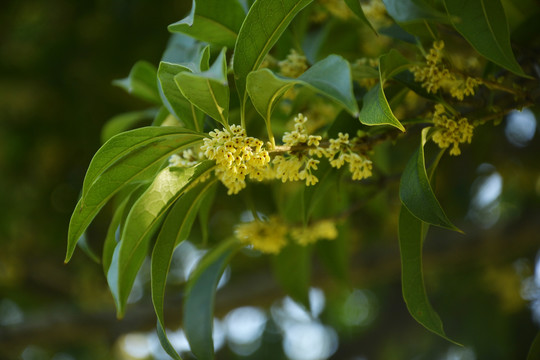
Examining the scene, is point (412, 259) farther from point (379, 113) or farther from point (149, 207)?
point (149, 207)

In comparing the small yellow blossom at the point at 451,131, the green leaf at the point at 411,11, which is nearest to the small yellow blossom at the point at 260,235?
the small yellow blossom at the point at 451,131

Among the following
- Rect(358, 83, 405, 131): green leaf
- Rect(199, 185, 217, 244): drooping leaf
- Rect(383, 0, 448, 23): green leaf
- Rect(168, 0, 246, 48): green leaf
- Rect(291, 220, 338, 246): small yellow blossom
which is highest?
Rect(383, 0, 448, 23): green leaf

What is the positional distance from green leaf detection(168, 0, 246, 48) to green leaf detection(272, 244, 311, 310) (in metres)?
0.77

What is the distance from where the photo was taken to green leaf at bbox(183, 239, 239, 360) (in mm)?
1078

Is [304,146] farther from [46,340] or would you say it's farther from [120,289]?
[46,340]

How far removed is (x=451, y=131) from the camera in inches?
35.1

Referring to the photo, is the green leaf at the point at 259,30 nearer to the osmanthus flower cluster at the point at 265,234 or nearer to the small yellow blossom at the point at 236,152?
the small yellow blossom at the point at 236,152

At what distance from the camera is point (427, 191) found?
848 millimetres

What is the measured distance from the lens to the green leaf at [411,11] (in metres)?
0.77

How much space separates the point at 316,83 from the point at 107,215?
2363 mm

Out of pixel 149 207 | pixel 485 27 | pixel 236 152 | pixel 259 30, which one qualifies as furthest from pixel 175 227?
→ pixel 485 27

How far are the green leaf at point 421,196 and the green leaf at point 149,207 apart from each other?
0.33 m

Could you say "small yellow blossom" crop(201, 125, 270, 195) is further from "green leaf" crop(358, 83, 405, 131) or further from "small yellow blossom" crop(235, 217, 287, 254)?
"small yellow blossom" crop(235, 217, 287, 254)

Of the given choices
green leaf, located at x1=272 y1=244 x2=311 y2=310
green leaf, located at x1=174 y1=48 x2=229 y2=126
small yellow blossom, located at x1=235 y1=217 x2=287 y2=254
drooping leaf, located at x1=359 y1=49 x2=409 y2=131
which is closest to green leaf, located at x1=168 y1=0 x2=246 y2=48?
green leaf, located at x1=174 y1=48 x2=229 y2=126
